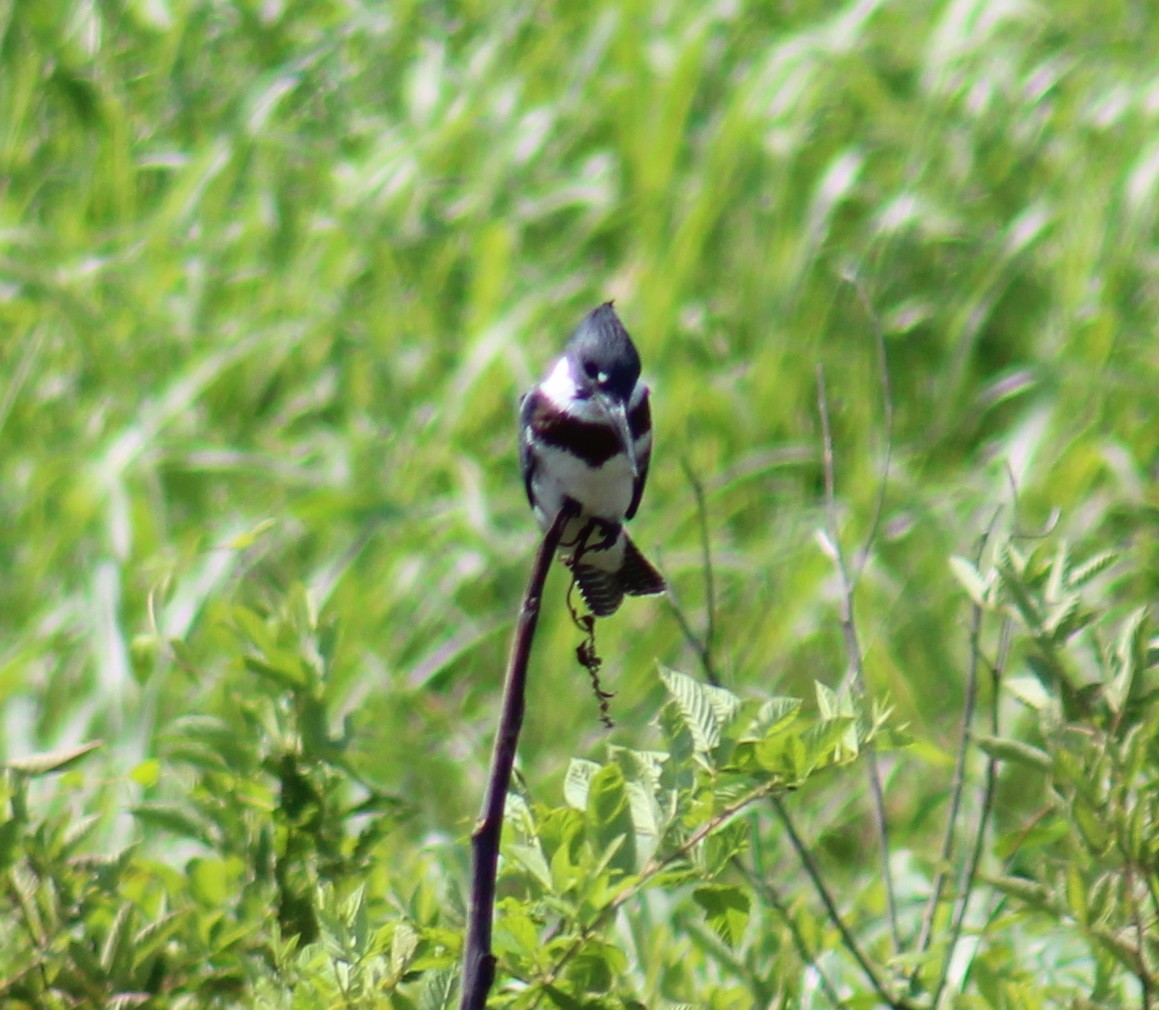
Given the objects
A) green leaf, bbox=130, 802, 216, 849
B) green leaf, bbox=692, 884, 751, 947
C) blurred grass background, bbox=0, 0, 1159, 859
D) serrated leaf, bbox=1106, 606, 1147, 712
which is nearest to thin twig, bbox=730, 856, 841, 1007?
green leaf, bbox=692, 884, 751, 947

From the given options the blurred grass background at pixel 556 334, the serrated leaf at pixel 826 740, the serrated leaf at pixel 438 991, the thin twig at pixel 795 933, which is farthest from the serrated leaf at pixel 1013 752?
the blurred grass background at pixel 556 334

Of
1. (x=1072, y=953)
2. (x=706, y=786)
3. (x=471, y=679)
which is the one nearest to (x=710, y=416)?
(x=471, y=679)

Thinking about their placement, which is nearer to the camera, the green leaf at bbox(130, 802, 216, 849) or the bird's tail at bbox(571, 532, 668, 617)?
the bird's tail at bbox(571, 532, 668, 617)

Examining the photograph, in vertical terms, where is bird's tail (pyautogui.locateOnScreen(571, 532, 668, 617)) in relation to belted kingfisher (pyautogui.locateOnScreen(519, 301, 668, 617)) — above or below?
below

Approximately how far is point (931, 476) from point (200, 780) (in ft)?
7.17

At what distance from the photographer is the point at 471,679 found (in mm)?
3055

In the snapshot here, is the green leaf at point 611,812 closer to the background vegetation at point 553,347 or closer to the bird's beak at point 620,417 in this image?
the bird's beak at point 620,417

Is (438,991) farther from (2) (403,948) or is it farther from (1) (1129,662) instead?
(1) (1129,662)

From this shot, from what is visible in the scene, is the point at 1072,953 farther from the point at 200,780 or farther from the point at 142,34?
the point at 142,34

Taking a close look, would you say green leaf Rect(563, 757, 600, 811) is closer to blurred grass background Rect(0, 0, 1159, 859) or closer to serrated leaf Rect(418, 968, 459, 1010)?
serrated leaf Rect(418, 968, 459, 1010)

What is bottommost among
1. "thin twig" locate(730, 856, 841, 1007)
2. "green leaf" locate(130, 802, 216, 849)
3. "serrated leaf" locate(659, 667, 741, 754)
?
"thin twig" locate(730, 856, 841, 1007)

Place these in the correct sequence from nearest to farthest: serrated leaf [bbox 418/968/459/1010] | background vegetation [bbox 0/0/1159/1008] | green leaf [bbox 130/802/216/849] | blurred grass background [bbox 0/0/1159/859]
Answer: serrated leaf [bbox 418/968/459/1010] < green leaf [bbox 130/802/216/849] < background vegetation [bbox 0/0/1159/1008] < blurred grass background [bbox 0/0/1159/859]

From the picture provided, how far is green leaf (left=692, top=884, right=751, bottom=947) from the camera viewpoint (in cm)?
85

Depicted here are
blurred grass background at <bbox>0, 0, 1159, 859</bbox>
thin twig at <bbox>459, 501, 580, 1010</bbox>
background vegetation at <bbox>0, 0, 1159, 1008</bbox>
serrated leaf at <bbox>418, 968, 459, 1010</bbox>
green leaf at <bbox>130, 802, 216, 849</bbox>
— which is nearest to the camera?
thin twig at <bbox>459, 501, 580, 1010</bbox>
